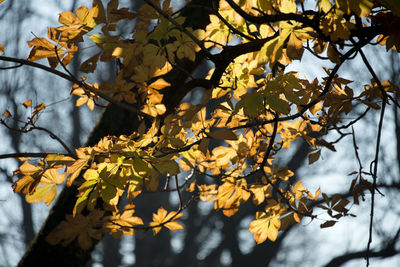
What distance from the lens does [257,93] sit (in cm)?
74

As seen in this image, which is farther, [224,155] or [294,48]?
[224,155]

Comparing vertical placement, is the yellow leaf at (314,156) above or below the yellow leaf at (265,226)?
above

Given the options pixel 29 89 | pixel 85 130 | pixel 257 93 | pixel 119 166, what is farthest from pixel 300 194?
pixel 85 130

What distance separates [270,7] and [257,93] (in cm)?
17

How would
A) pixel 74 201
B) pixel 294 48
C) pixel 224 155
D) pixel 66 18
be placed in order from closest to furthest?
pixel 294 48
pixel 66 18
pixel 224 155
pixel 74 201

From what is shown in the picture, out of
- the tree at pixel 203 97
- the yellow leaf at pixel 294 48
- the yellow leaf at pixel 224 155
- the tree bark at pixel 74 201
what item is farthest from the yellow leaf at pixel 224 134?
the tree bark at pixel 74 201

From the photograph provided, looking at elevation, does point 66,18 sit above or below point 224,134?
above

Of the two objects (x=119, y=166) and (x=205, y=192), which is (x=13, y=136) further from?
(x=119, y=166)

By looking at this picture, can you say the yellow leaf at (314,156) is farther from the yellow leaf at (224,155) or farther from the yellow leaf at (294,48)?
the yellow leaf at (294,48)

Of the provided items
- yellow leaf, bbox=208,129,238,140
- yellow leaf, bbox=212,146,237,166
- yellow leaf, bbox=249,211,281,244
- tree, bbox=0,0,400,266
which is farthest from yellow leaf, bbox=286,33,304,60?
yellow leaf, bbox=249,211,281,244

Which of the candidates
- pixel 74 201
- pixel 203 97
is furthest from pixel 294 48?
pixel 74 201

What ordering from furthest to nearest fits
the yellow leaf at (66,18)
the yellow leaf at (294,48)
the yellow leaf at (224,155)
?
1. the yellow leaf at (224,155)
2. the yellow leaf at (66,18)
3. the yellow leaf at (294,48)

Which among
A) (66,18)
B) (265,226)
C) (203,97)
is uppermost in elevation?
(66,18)

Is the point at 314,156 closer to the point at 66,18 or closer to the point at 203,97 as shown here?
the point at 203,97
